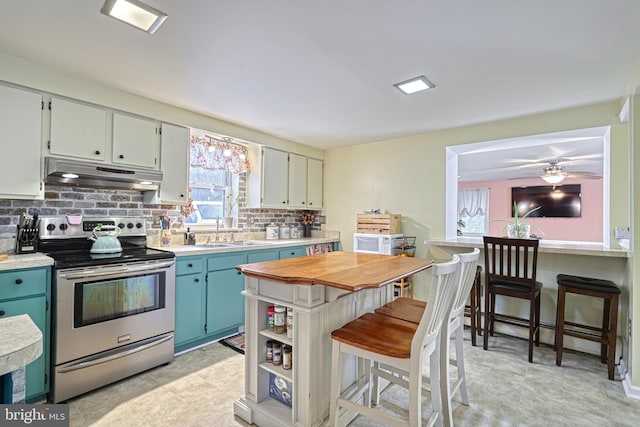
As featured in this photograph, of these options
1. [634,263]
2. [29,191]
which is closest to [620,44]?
[634,263]

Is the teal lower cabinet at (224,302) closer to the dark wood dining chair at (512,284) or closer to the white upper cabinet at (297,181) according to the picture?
the white upper cabinet at (297,181)

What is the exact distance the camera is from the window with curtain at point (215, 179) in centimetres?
368

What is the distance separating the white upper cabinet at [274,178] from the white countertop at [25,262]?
2289 millimetres

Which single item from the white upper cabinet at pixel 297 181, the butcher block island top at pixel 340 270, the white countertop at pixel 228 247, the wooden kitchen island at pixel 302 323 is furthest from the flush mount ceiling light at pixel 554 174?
the wooden kitchen island at pixel 302 323

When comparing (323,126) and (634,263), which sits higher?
(323,126)

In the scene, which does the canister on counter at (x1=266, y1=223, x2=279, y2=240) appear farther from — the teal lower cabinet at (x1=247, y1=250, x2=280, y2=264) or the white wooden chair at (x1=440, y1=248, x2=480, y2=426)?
the white wooden chair at (x1=440, y1=248, x2=480, y2=426)

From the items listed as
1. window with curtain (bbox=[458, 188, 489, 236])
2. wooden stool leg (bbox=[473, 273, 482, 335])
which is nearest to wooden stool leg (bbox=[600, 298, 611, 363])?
wooden stool leg (bbox=[473, 273, 482, 335])

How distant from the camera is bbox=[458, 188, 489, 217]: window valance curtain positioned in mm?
8148

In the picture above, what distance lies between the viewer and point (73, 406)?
6.77 ft

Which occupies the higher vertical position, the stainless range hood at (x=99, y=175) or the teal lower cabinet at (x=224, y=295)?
the stainless range hood at (x=99, y=175)

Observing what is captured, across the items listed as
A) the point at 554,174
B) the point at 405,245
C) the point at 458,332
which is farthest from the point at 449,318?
the point at 554,174

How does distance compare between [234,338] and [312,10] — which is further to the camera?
[234,338]

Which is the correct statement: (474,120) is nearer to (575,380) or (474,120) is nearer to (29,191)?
(575,380)

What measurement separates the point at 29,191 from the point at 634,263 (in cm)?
438
